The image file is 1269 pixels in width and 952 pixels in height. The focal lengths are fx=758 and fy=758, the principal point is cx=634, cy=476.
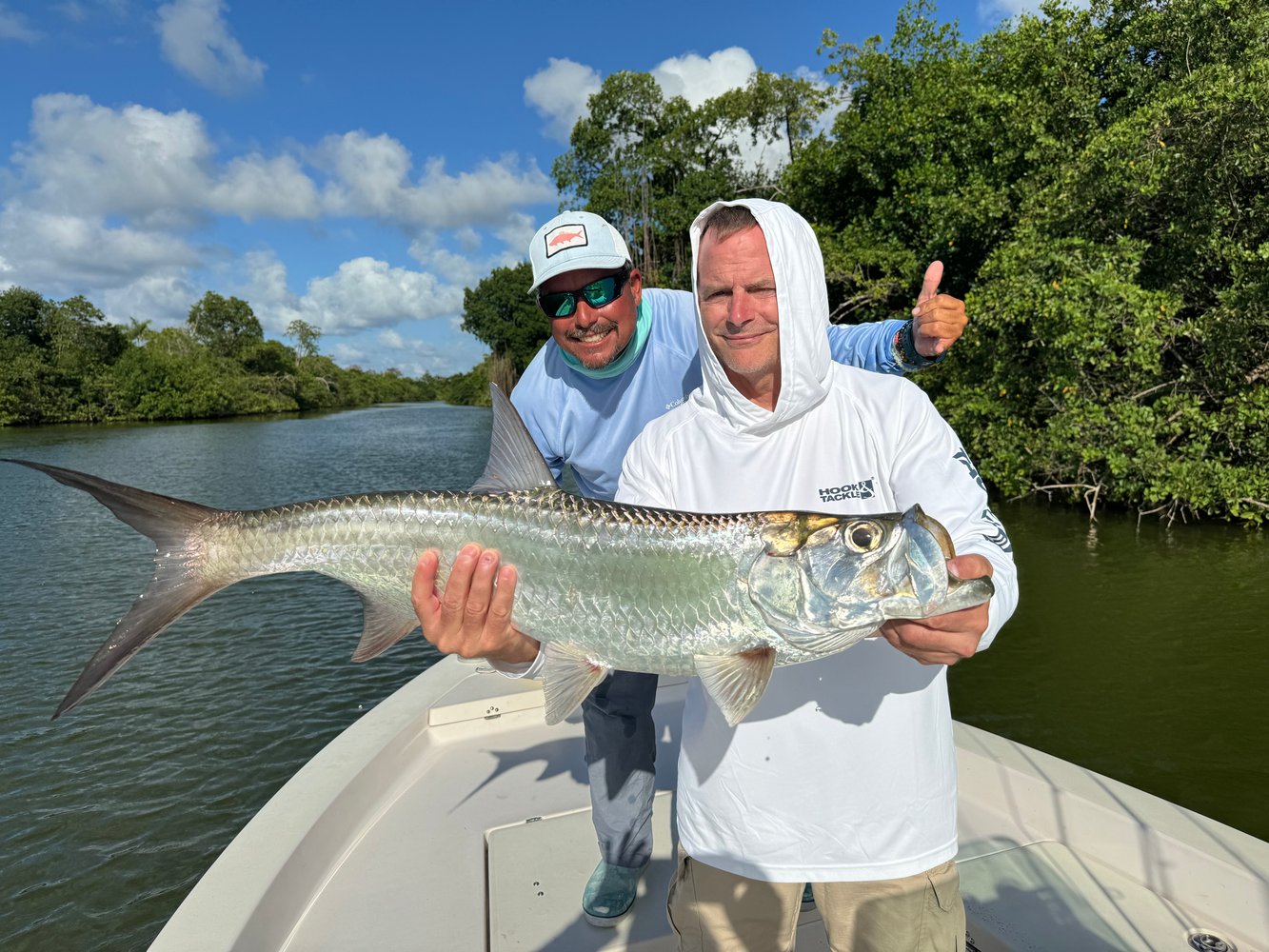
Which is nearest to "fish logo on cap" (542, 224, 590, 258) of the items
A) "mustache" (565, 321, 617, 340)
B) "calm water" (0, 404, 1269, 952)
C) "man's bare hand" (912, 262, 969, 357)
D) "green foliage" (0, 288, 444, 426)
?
"mustache" (565, 321, 617, 340)

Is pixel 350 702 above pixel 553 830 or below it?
below

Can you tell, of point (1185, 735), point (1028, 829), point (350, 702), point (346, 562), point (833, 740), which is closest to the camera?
point (833, 740)

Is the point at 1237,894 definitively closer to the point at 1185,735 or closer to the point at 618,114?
the point at 1185,735

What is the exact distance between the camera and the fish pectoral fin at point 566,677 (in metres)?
2.41

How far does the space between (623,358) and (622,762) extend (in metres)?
1.85

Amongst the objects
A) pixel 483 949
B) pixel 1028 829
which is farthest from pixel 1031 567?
pixel 483 949

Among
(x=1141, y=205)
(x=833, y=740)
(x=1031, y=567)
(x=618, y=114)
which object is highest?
(x=618, y=114)

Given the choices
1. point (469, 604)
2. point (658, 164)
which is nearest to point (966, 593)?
point (469, 604)

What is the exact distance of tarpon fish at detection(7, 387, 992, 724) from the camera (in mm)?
2039

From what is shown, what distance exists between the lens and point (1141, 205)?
45.7 feet

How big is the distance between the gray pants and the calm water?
4927 mm

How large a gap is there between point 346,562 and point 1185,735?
9.00 metres

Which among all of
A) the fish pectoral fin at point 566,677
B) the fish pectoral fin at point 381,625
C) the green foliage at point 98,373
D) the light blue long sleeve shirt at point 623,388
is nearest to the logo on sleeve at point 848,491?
the fish pectoral fin at point 566,677

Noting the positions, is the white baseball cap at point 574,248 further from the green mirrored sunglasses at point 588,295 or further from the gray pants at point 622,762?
the gray pants at point 622,762
